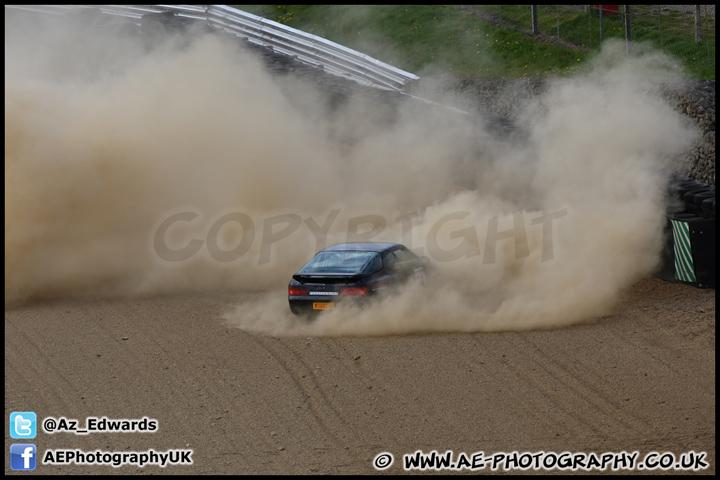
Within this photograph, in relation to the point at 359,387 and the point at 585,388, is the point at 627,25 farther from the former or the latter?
the point at 359,387

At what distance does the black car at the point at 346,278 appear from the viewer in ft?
32.2

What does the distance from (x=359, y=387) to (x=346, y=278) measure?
7.61ft

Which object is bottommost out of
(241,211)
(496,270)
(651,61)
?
(496,270)

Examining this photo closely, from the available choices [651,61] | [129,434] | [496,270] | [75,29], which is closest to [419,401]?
[129,434]

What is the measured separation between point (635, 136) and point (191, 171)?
932 cm

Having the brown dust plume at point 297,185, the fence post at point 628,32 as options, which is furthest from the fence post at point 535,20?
the brown dust plume at point 297,185

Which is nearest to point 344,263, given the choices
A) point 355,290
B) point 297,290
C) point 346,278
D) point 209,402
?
point 346,278

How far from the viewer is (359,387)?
779cm

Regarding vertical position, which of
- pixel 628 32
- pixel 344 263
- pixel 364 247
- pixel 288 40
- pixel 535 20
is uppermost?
pixel 535 20

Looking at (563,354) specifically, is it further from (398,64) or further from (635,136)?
(398,64)

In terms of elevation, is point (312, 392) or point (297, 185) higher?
point (297, 185)

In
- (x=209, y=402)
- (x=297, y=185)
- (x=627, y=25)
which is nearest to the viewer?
(x=209, y=402)

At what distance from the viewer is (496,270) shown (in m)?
11.6

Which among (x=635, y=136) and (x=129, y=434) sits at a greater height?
(x=635, y=136)
